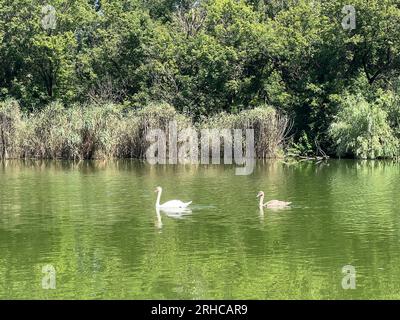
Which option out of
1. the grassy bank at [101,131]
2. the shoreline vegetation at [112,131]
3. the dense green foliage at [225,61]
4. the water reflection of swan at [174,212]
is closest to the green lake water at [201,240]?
the water reflection of swan at [174,212]

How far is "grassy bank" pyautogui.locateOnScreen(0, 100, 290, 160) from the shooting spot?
4266 cm

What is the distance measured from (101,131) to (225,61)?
1027 cm

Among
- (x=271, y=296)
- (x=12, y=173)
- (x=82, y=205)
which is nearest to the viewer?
(x=271, y=296)

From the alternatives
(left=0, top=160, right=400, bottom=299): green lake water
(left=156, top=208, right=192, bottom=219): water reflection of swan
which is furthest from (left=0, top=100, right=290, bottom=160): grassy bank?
(left=156, top=208, right=192, bottom=219): water reflection of swan

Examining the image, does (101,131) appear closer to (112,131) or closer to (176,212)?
(112,131)

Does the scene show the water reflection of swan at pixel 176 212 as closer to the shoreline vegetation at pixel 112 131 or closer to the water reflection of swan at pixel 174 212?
the water reflection of swan at pixel 174 212

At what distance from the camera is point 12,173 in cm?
3297

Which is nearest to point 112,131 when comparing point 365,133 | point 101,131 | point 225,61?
point 101,131

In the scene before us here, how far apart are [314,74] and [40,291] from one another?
37.5 meters

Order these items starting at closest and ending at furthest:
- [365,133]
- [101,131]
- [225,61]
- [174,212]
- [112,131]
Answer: [174,212], [365,133], [101,131], [112,131], [225,61]

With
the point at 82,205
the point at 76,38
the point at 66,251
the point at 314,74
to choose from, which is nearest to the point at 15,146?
the point at 76,38

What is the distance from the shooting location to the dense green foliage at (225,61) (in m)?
44.6

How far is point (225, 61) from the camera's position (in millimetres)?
48375

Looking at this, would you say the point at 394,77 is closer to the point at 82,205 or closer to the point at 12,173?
the point at 12,173
